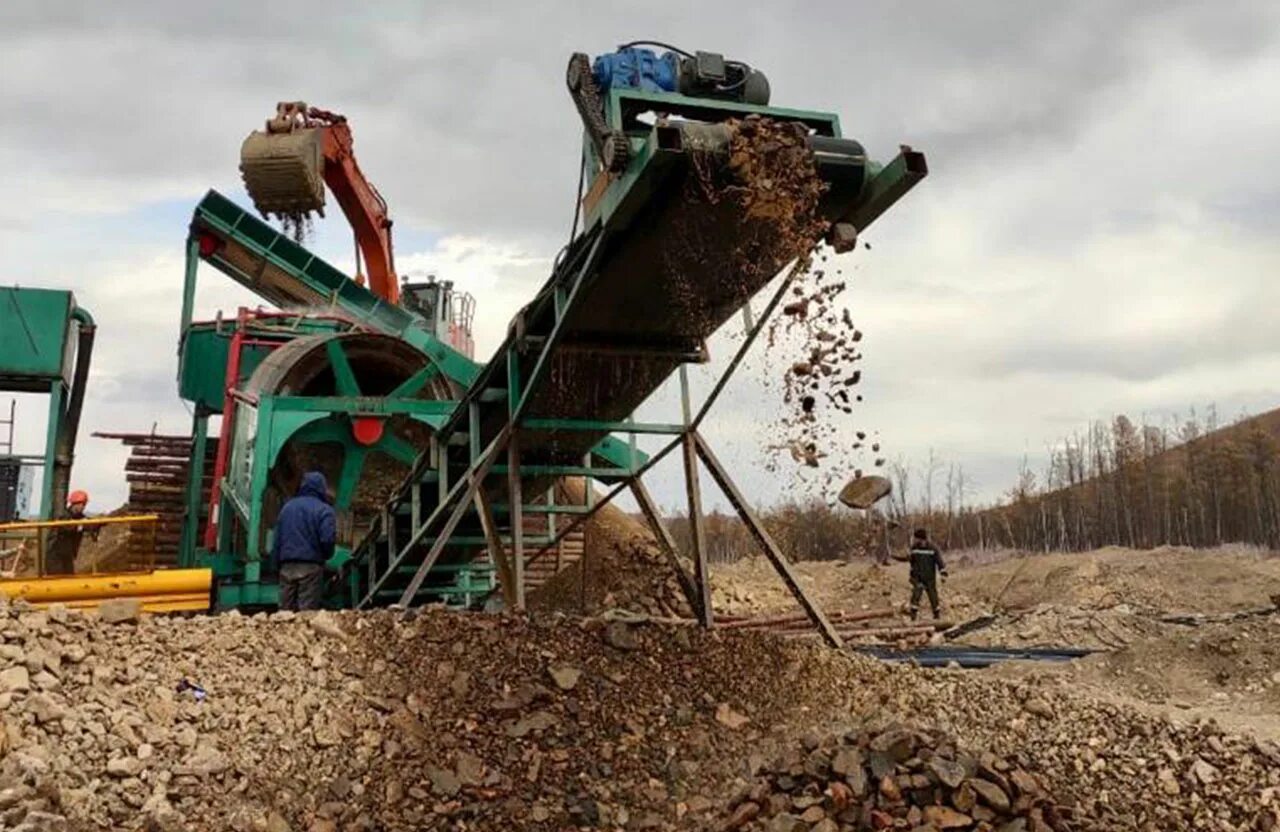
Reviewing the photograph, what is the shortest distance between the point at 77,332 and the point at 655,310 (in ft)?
24.1

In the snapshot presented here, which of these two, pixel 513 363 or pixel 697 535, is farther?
pixel 697 535

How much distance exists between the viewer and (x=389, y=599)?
9.88 m

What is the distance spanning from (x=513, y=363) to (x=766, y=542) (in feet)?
6.77

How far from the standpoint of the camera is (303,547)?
7.63m

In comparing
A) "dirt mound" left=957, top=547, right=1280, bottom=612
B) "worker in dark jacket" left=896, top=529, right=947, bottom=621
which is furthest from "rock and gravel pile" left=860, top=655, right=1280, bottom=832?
"dirt mound" left=957, top=547, right=1280, bottom=612

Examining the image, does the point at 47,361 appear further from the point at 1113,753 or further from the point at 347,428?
the point at 1113,753

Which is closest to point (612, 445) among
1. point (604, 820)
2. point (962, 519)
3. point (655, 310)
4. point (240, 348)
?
point (240, 348)

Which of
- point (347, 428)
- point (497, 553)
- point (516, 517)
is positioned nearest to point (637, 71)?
point (516, 517)

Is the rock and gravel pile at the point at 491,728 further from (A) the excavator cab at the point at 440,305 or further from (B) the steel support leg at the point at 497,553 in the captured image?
(A) the excavator cab at the point at 440,305

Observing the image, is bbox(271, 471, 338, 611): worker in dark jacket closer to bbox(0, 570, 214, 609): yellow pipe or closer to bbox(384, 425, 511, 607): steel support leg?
bbox(0, 570, 214, 609): yellow pipe

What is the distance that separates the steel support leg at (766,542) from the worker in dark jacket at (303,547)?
2.85m

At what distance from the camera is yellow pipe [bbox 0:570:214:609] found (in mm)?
6973

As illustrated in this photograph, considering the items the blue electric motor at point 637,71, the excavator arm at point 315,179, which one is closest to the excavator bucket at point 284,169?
the excavator arm at point 315,179

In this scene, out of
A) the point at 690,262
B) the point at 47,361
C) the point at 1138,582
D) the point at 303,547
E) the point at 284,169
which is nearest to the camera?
the point at 690,262
